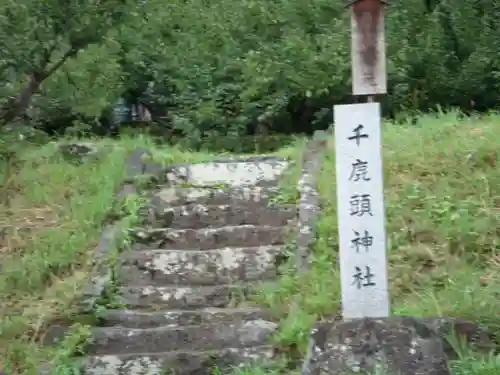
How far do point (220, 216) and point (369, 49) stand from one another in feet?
10.1

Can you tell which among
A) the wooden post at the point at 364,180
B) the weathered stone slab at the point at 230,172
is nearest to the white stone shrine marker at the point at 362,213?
the wooden post at the point at 364,180

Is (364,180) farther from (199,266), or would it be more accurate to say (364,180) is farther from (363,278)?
(199,266)

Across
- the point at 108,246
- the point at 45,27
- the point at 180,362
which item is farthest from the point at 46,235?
the point at 180,362

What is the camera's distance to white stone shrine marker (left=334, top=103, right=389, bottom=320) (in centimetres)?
432

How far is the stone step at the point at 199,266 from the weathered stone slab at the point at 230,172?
1.62 m

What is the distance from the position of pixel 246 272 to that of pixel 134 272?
3.26ft

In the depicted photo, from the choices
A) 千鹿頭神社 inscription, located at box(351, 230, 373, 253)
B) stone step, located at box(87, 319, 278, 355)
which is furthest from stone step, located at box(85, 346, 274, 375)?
千鹿頭神社 inscription, located at box(351, 230, 373, 253)

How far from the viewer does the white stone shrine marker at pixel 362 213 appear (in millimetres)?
4316

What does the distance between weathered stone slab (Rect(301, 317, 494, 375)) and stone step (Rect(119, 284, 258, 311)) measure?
1737 mm

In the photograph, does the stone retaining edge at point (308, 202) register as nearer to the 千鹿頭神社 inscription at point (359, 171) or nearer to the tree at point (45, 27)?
the 千鹿頭神社 inscription at point (359, 171)

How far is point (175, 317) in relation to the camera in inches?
217

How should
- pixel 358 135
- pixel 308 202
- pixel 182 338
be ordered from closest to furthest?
pixel 358 135, pixel 182 338, pixel 308 202

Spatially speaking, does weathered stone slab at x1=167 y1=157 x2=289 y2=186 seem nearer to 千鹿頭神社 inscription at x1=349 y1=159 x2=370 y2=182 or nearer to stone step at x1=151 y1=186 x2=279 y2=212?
stone step at x1=151 y1=186 x2=279 y2=212

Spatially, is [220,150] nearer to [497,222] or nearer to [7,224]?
[7,224]
